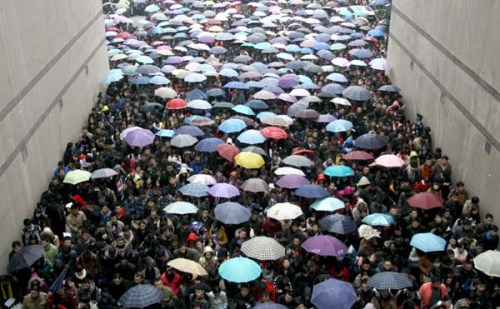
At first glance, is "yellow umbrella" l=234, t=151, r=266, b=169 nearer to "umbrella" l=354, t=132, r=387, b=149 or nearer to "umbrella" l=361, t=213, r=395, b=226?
"umbrella" l=354, t=132, r=387, b=149

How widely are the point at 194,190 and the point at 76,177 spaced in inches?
108

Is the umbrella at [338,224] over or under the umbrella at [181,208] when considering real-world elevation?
under

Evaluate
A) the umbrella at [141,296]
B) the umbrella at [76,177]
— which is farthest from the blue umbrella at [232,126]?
the umbrella at [141,296]

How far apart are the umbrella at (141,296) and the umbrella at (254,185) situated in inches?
177

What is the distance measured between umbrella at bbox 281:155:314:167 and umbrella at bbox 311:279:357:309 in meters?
5.64

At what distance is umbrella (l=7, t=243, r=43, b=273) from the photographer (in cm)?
1112

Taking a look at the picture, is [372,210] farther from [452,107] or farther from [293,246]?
[452,107]

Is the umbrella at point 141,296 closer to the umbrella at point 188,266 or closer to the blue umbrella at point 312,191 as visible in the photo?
the umbrella at point 188,266

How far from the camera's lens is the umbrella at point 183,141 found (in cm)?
1636

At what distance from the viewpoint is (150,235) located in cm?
1189

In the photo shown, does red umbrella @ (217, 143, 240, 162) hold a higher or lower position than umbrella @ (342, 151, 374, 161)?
higher

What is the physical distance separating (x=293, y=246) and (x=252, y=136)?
225 inches

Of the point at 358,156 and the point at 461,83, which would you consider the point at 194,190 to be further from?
the point at 461,83

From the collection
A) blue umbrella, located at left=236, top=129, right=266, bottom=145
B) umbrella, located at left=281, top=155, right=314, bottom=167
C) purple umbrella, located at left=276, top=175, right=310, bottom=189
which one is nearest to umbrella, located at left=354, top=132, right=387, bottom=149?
umbrella, located at left=281, top=155, right=314, bottom=167
